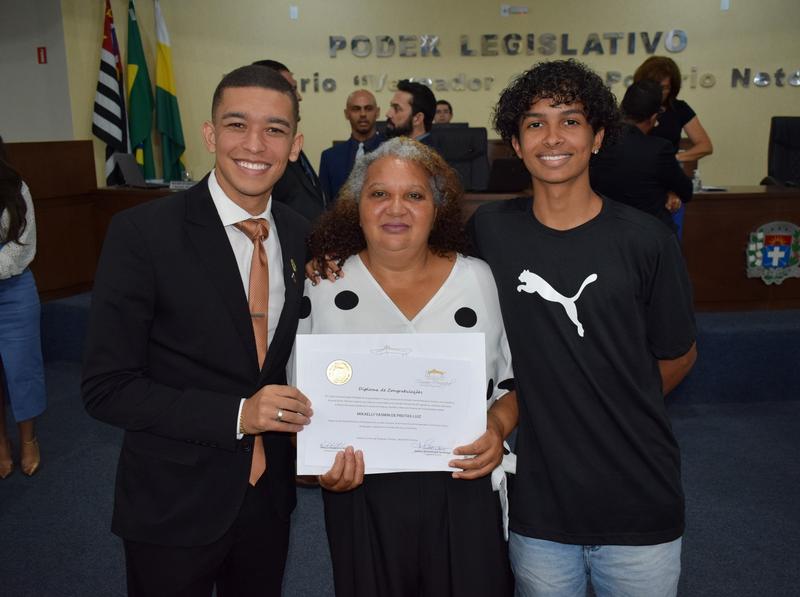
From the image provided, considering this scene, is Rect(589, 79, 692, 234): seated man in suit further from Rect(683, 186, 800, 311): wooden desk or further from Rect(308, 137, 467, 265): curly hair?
Rect(308, 137, 467, 265): curly hair

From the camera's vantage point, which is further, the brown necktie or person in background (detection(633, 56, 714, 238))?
person in background (detection(633, 56, 714, 238))

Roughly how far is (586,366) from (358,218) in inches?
25.4

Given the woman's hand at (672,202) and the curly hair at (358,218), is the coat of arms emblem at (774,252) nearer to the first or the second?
the woman's hand at (672,202)

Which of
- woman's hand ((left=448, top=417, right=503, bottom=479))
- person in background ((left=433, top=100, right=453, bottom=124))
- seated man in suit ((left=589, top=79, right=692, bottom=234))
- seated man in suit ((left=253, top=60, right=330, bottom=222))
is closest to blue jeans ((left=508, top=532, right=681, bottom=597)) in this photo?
woman's hand ((left=448, top=417, right=503, bottom=479))

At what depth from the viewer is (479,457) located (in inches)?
58.5

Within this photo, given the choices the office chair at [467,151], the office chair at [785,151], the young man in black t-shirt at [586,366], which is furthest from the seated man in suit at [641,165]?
the office chair at [785,151]

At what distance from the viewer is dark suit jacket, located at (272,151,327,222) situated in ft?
10.6

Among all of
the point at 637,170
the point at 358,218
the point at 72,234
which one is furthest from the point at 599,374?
the point at 72,234

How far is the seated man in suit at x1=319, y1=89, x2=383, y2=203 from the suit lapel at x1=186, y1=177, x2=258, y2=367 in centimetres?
320

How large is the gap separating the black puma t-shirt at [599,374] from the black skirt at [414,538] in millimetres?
116

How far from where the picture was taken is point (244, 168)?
4.88 ft
